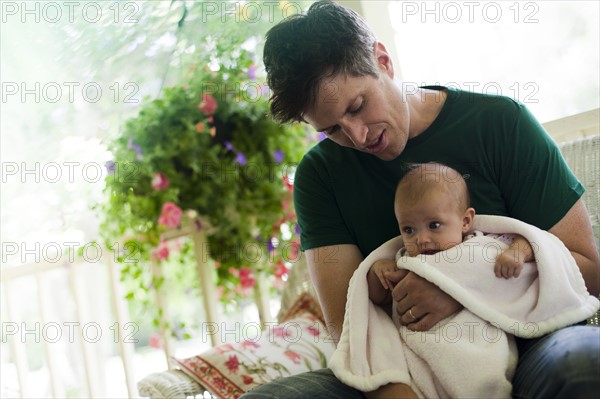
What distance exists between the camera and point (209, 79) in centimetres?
279

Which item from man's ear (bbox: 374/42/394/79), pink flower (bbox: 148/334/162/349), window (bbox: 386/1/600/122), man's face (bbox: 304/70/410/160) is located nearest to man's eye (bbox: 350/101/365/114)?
man's face (bbox: 304/70/410/160)

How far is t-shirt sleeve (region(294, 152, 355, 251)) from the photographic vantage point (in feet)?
4.97

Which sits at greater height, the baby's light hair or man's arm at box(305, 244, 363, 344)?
the baby's light hair

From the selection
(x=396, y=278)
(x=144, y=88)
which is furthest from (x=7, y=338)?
(x=396, y=278)

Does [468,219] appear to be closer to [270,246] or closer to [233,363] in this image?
[233,363]

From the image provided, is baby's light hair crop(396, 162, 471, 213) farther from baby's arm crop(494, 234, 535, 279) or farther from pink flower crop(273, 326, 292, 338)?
pink flower crop(273, 326, 292, 338)

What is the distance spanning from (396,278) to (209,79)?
1.69 metres

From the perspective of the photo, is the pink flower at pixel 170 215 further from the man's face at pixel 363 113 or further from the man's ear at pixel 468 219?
the man's ear at pixel 468 219

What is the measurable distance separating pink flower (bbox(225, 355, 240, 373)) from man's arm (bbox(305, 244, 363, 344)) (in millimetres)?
606

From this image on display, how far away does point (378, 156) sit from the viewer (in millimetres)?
1495

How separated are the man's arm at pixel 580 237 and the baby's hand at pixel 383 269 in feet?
1.07

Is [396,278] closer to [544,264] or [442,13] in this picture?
[544,264]

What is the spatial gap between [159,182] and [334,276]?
4.50 feet

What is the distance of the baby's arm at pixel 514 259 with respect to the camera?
1255mm
